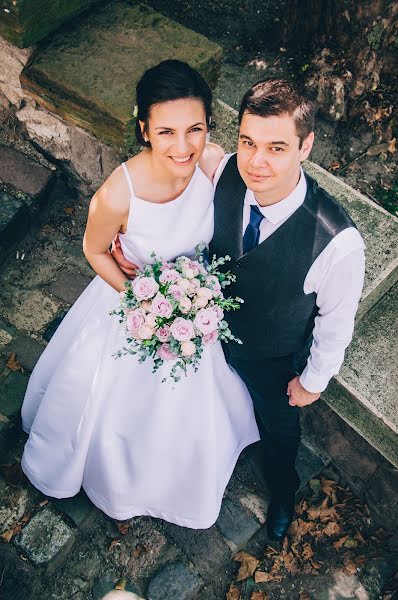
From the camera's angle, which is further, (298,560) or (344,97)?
(344,97)

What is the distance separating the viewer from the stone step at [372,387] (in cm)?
314

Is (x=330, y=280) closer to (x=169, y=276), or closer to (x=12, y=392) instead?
(x=169, y=276)

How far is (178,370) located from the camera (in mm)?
3021

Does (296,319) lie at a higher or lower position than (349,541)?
higher

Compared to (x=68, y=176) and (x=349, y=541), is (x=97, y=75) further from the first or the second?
(x=349, y=541)

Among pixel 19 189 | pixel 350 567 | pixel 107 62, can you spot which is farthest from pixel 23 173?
pixel 350 567

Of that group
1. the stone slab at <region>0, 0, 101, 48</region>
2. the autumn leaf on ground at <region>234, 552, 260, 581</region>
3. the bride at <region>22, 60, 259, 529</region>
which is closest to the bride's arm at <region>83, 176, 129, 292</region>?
the bride at <region>22, 60, 259, 529</region>

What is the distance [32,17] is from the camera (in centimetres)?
318

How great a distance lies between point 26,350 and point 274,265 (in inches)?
76.0

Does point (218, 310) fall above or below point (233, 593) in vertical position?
above

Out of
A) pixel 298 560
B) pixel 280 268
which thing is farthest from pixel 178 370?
pixel 298 560

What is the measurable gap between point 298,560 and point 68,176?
112 inches

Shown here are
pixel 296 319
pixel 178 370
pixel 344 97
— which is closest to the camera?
pixel 296 319

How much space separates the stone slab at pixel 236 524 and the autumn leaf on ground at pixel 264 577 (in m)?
0.17
